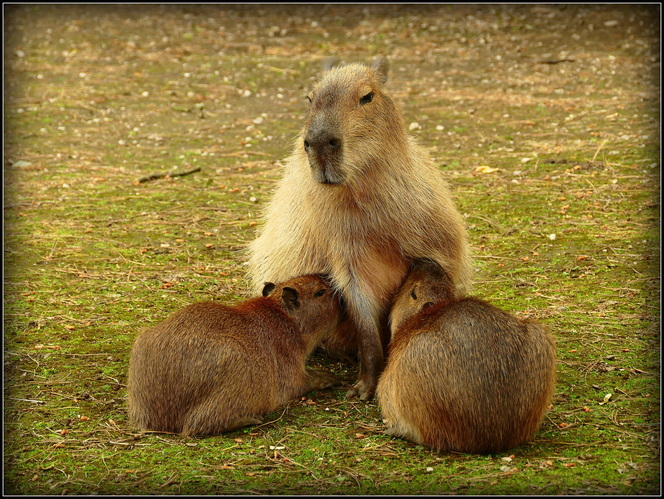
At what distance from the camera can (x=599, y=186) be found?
21.0ft

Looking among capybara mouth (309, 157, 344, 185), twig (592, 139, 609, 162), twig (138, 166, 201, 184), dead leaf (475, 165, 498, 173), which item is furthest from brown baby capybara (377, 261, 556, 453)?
twig (138, 166, 201, 184)

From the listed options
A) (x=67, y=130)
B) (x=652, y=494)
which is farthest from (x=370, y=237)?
(x=67, y=130)

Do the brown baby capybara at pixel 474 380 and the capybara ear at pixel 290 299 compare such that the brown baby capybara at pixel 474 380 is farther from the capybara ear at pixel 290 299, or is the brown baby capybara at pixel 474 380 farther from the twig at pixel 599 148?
the twig at pixel 599 148

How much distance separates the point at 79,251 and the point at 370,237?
2516 millimetres

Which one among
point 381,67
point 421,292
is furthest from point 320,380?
point 381,67

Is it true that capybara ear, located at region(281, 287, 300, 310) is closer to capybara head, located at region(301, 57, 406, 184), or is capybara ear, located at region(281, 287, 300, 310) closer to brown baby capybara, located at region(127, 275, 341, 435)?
brown baby capybara, located at region(127, 275, 341, 435)

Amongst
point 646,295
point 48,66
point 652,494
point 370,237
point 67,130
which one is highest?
point 48,66

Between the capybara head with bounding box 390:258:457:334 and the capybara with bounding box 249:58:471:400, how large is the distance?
0.12m

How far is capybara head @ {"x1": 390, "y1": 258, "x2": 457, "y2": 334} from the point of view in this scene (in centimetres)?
375

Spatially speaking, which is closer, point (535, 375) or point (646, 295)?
point (535, 375)

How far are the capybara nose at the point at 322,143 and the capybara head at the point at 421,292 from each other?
761 millimetres

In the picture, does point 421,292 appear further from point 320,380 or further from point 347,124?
point 347,124

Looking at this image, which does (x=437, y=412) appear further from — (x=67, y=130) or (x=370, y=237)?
(x=67, y=130)

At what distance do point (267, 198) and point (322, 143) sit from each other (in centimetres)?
312
